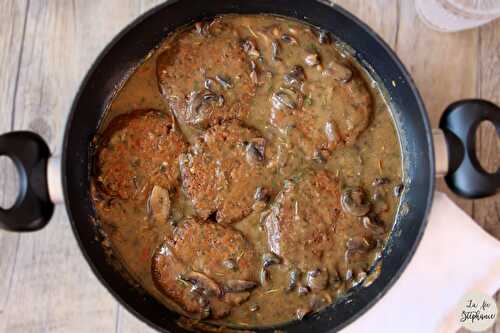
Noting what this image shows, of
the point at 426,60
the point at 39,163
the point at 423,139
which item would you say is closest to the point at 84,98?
the point at 39,163

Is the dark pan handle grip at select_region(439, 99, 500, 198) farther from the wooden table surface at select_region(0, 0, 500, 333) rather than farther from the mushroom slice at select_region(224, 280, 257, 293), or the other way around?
the mushroom slice at select_region(224, 280, 257, 293)

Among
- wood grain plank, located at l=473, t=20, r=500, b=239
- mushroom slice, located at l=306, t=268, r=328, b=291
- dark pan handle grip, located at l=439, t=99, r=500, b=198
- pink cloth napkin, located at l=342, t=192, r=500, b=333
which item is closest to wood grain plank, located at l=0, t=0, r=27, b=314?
mushroom slice, located at l=306, t=268, r=328, b=291

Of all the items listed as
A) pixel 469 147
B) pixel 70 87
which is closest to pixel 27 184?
pixel 70 87

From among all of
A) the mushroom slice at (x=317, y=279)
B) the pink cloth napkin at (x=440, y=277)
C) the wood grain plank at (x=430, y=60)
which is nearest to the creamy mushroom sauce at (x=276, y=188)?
the mushroom slice at (x=317, y=279)

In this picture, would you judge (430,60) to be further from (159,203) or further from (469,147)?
(159,203)

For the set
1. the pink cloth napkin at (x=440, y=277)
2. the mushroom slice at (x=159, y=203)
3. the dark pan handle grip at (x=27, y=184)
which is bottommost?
the pink cloth napkin at (x=440, y=277)

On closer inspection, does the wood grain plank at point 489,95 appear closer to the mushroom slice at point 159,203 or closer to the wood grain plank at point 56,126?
the mushroom slice at point 159,203
